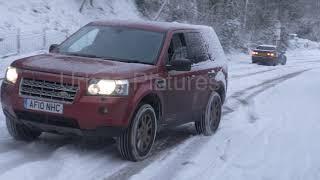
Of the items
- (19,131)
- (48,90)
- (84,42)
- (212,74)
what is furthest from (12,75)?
(212,74)

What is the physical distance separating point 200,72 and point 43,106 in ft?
9.09

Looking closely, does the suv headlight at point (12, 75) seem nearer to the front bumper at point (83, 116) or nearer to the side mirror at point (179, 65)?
the front bumper at point (83, 116)

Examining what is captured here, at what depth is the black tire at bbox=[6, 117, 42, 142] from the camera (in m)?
7.84

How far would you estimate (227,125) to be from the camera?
1100cm

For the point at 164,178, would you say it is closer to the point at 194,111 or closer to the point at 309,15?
Answer: the point at 194,111

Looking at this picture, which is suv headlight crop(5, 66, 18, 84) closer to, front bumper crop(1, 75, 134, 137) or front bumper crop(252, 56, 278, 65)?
front bumper crop(1, 75, 134, 137)

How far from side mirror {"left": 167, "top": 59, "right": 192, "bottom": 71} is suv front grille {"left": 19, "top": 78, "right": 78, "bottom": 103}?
60.2 inches

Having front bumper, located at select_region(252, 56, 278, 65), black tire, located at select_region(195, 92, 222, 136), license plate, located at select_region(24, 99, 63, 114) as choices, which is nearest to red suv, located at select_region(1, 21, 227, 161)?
license plate, located at select_region(24, 99, 63, 114)

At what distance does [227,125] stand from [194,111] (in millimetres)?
2078

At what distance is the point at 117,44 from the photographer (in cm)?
828

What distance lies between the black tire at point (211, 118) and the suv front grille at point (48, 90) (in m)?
3.12

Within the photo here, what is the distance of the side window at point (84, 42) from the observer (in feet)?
27.7

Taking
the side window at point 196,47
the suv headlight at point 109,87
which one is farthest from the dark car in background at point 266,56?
the suv headlight at point 109,87

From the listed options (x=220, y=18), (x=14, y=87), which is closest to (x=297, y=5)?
(x=220, y=18)
